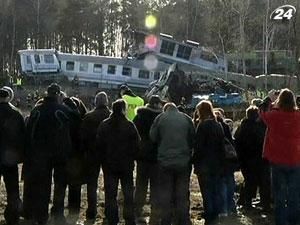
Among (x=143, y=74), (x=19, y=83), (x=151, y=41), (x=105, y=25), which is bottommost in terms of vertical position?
(x=19, y=83)

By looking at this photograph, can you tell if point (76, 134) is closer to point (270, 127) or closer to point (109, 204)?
point (109, 204)

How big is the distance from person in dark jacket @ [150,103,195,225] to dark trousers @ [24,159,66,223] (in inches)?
54.6

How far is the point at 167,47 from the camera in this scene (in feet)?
157

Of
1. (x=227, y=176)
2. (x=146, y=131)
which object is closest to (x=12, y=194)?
(x=146, y=131)

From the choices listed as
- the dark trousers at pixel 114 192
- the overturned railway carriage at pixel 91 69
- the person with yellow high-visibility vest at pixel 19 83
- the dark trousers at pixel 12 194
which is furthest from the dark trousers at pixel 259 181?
the overturned railway carriage at pixel 91 69

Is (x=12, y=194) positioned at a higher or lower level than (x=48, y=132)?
lower

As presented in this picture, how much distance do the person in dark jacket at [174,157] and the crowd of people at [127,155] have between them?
14 millimetres

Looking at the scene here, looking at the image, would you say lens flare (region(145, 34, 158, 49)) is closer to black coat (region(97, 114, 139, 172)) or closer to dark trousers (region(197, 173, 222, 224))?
dark trousers (region(197, 173, 222, 224))

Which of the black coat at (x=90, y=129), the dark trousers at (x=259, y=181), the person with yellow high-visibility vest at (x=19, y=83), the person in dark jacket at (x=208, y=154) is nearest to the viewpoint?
the person in dark jacket at (x=208, y=154)

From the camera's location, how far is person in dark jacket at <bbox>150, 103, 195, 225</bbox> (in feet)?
26.1

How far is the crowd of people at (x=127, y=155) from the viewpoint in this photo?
7.77 meters

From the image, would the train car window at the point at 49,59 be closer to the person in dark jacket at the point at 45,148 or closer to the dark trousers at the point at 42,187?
the dark trousers at the point at 42,187

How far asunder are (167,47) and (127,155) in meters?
40.4

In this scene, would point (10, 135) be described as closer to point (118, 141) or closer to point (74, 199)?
point (118, 141)
